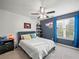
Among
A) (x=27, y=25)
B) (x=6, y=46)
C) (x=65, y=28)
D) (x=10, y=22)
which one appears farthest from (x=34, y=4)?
(x=65, y=28)

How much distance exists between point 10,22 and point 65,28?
405 cm

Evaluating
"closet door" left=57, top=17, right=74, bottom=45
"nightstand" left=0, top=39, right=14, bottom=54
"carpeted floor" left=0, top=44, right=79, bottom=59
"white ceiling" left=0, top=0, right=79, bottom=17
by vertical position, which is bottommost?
"carpeted floor" left=0, top=44, right=79, bottom=59

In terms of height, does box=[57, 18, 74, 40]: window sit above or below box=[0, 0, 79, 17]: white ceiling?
below

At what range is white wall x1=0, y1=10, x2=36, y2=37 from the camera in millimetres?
3936

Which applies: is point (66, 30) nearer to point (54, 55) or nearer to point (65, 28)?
point (65, 28)

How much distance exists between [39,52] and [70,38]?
10.1 feet

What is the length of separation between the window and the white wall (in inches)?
113

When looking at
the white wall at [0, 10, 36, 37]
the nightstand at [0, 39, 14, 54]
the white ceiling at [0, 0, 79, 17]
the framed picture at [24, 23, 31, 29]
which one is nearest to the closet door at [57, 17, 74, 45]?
the white ceiling at [0, 0, 79, 17]

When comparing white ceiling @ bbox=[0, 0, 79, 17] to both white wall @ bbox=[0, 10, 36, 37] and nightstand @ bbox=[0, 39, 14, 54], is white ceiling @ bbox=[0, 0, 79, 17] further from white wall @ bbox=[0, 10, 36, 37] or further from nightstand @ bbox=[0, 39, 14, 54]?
nightstand @ bbox=[0, 39, 14, 54]

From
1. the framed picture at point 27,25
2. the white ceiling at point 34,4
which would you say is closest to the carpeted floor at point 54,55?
the framed picture at point 27,25

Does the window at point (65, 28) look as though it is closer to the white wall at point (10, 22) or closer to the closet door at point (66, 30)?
the closet door at point (66, 30)

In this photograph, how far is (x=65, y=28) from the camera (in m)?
4.81

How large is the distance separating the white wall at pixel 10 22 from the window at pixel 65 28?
287cm

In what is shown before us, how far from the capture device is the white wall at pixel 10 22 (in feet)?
12.9
